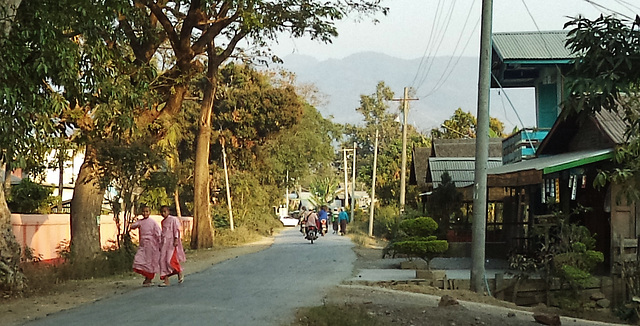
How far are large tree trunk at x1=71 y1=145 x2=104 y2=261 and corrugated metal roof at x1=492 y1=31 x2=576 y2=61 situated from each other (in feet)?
49.4

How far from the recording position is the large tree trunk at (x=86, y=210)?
819 inches

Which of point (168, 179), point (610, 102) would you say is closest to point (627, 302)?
point (610, 102)

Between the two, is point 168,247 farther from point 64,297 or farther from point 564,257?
point 564,257

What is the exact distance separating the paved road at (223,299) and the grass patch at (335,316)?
246 mm

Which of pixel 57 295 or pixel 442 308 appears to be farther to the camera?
pixel 57 295

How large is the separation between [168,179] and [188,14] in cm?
567

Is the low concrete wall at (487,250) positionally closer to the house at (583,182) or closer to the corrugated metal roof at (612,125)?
the house at (583,182)

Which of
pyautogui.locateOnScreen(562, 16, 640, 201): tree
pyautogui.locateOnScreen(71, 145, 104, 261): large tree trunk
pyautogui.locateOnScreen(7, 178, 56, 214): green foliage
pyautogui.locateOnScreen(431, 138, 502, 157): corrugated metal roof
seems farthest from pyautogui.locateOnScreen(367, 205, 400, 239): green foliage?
pyautogui.locateOnScreen(562, 16, 640, 201): tree

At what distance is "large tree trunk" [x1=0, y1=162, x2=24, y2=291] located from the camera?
14.2 metres

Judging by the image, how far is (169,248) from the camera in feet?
55.8

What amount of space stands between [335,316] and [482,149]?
7442 mm

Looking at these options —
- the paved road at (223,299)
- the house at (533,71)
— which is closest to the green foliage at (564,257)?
the paved road at (223,299)

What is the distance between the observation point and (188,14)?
79.5ft

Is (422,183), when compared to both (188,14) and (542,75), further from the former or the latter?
(188,14)
